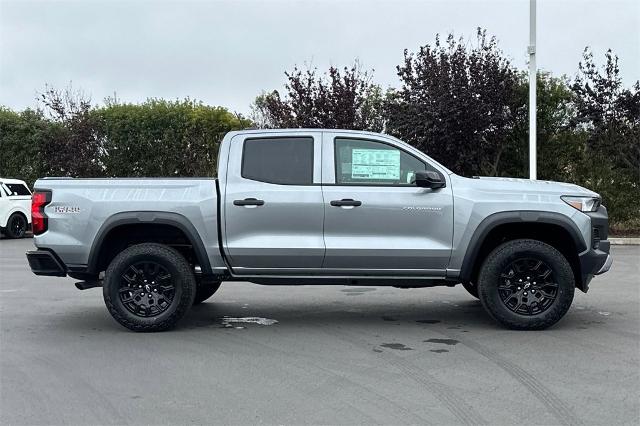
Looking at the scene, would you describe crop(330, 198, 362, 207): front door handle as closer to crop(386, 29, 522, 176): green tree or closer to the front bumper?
the front bumper

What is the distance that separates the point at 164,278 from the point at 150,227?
0.56 m

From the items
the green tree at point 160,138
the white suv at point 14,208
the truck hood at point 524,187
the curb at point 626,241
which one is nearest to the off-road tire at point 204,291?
the truck hood at point 524,187

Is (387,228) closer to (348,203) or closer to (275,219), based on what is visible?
(348,203)

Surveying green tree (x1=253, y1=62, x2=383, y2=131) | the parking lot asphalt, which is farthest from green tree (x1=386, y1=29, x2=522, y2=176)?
the parking lot asphalt

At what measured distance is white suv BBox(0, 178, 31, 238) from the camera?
60.7 ft

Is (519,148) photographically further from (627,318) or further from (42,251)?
(42,251)

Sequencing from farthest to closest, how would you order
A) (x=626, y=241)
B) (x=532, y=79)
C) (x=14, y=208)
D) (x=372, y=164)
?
1. (x=14, y=208)
2. (x=626, y=241)
3. (x=532, y=79)
4. (x=372, y=164)

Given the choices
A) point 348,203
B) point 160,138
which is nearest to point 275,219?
point 348,203

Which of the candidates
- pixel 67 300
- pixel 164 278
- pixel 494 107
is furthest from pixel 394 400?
pixel 494 107

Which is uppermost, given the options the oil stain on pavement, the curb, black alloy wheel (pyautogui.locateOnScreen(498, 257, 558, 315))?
black alloy wheel (pyautogui.locateOnScreen(498, 257, 558, 315))

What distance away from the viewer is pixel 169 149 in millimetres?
22828

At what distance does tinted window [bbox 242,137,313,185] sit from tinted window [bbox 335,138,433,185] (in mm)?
321

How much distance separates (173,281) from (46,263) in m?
1.27

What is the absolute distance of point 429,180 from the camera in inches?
255
